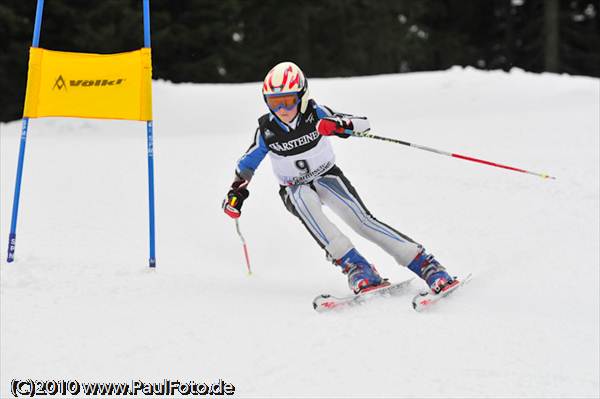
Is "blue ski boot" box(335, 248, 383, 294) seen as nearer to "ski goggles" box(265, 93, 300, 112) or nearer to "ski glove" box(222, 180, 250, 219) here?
"ski glove" box(222, 180, 250, 219)

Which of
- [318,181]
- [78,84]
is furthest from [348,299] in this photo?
[78,84]

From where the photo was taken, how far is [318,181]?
18.5ft

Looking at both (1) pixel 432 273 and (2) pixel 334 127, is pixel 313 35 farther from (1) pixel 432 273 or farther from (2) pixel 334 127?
(1) pixel 432 273

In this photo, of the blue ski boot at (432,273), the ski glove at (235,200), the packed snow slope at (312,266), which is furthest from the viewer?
the ski glove at (235,200)

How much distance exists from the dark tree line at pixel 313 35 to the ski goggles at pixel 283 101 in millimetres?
15283

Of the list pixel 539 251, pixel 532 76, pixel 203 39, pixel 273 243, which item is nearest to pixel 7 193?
pixel 273 243

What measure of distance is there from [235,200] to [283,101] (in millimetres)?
1006

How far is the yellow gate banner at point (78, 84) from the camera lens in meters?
5.95

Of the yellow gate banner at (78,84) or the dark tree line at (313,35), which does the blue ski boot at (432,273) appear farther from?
the dark tree line at (313,35)

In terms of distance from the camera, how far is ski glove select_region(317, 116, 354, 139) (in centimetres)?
527

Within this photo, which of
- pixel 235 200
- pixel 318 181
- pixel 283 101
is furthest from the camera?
pixel 235 200

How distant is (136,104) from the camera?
6.05 metres

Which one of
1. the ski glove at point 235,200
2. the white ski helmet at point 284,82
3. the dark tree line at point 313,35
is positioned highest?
the white ski helmet at point 284,82

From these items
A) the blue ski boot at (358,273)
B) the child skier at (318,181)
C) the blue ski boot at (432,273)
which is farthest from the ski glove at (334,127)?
the blue ski boot at (432,273)
